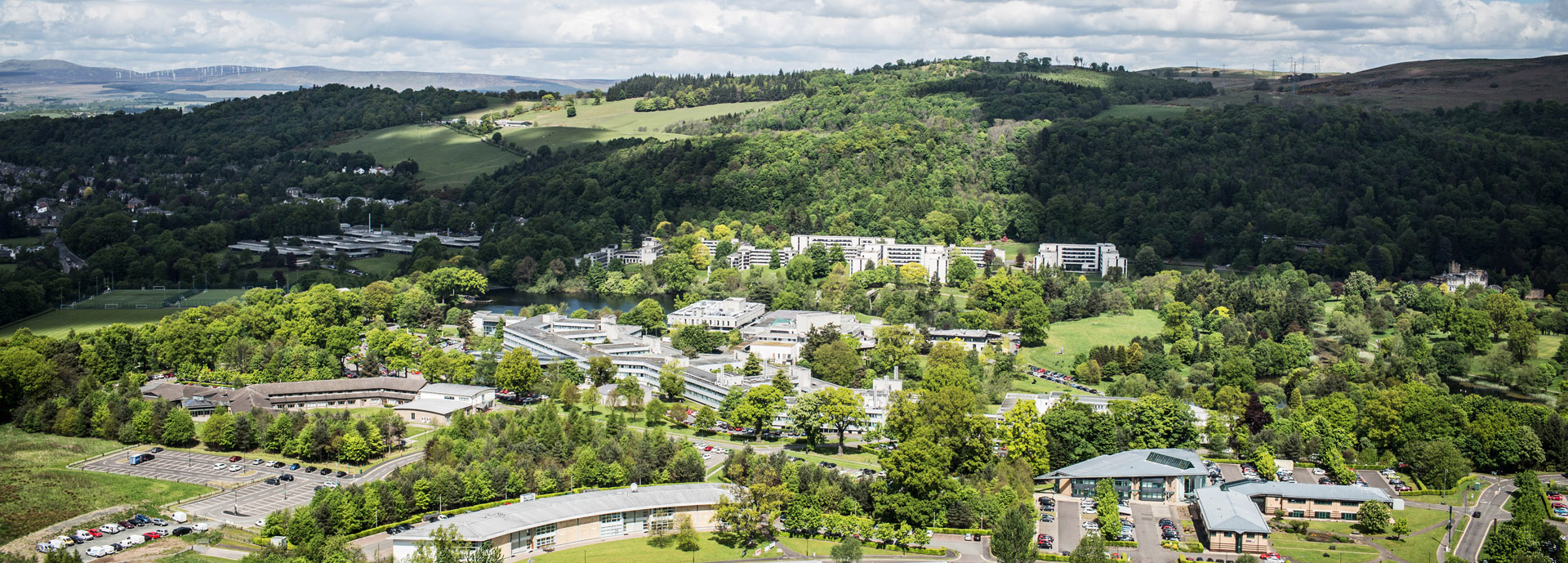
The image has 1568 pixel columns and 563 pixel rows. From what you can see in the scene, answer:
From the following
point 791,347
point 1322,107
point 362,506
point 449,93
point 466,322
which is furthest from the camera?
point 449,93

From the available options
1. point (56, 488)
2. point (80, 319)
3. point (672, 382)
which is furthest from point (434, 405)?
point (80, 319)

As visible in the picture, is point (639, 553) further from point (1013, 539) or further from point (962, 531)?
point (1013, 539)

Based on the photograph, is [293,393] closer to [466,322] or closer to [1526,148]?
[466,322]

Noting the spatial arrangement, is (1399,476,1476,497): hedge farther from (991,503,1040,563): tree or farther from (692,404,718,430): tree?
(692,404,718,430): tree

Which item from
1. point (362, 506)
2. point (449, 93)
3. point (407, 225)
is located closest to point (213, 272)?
point (407, 225)

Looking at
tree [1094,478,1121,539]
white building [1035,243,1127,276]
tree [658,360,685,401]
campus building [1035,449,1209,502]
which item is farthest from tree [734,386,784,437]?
white building [1035,243,1127,276]

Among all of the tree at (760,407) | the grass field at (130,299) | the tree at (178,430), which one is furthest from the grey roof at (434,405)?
the grass field at (130,299)
